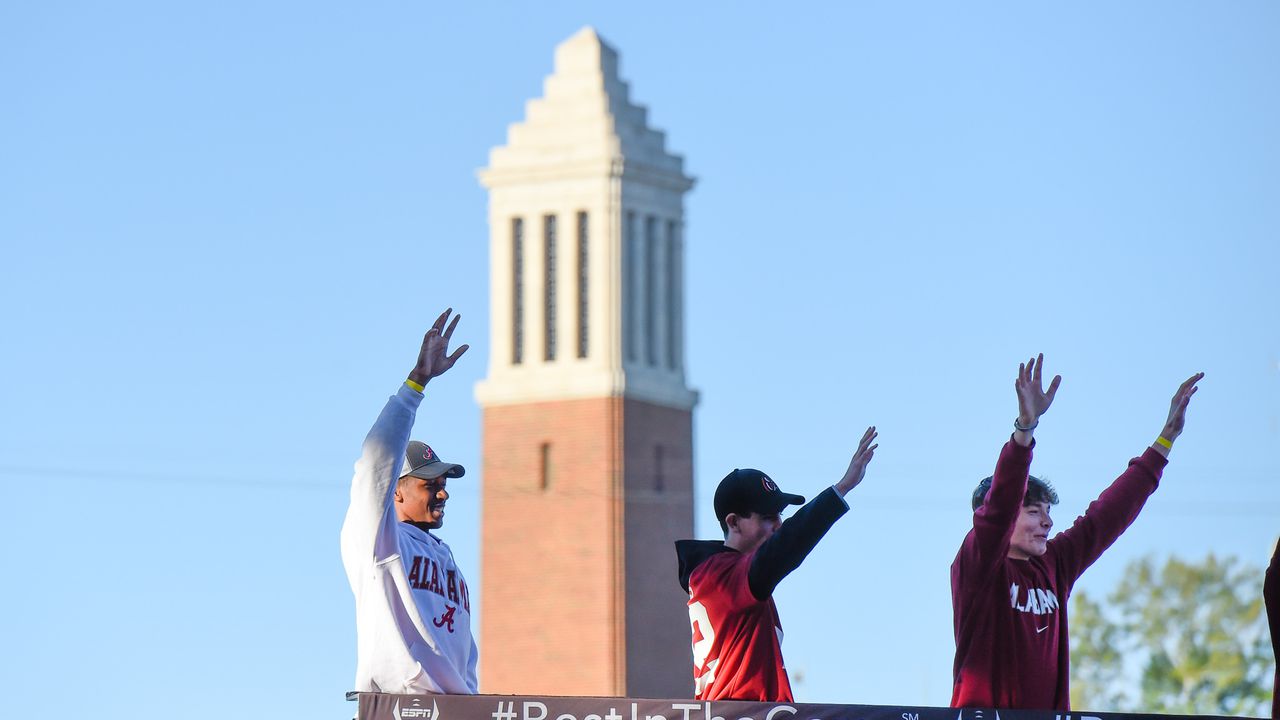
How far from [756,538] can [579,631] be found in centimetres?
5017

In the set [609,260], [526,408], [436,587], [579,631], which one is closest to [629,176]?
[609,260]

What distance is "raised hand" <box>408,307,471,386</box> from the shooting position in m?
10.2

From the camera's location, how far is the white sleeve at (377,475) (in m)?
9.94

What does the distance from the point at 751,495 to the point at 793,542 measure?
54 centimetres

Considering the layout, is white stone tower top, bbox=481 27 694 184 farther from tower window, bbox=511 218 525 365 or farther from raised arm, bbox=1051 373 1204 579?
raised arm, bbox=1051 373 1204 579

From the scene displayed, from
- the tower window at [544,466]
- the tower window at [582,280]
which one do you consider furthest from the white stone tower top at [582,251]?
the tower window at [544,466]

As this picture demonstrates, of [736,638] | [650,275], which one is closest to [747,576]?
[736,638]

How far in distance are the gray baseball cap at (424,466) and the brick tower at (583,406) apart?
49217mm

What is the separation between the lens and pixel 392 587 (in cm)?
1005

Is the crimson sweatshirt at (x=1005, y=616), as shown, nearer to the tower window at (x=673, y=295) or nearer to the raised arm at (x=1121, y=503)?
the raised arm at (x=1121, y=503)

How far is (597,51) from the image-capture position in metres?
62.0

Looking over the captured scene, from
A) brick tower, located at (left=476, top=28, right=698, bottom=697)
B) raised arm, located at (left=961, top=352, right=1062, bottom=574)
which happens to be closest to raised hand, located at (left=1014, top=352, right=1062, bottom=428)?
raised arm, located at (left=961, top=352, right=1062, bottom=574)

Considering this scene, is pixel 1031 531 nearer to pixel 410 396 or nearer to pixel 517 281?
pixel 410 396

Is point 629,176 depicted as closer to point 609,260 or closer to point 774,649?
point 609,260
